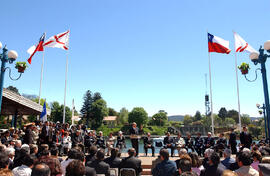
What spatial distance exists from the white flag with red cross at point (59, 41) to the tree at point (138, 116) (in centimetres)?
7216

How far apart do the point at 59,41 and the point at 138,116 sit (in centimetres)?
7335

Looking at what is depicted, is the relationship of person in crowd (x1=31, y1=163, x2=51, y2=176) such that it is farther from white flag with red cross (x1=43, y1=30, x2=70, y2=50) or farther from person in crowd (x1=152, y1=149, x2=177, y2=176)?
white flag with red cross (x1=43, y1=30, x2=70, y2=50)

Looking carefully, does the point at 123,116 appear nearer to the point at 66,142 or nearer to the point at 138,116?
the point at 138,116

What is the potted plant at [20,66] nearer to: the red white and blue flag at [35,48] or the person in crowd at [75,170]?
the red white and blue flag at [35,48]

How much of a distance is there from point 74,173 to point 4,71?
29.3 ft

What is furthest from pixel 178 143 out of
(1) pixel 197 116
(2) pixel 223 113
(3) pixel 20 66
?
(2) pixel 223 113

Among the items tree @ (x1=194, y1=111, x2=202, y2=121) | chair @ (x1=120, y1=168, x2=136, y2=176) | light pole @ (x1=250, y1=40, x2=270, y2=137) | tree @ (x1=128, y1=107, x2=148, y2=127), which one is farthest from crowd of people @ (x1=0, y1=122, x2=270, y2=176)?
tree @ (x1=194, y1=111, x2=202, y2=121)

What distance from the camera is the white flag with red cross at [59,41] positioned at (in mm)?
14531

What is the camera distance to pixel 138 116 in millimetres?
86438

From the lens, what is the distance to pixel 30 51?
44.0 ft

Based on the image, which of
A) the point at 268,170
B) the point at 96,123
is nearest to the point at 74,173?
the point at 268,170

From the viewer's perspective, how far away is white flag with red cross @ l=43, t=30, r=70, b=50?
572 inches

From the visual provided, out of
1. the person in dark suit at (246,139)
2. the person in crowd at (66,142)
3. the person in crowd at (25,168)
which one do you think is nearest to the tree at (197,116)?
the person in dark suit at (246,139)

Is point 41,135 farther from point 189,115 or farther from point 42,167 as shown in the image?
point 189,115
